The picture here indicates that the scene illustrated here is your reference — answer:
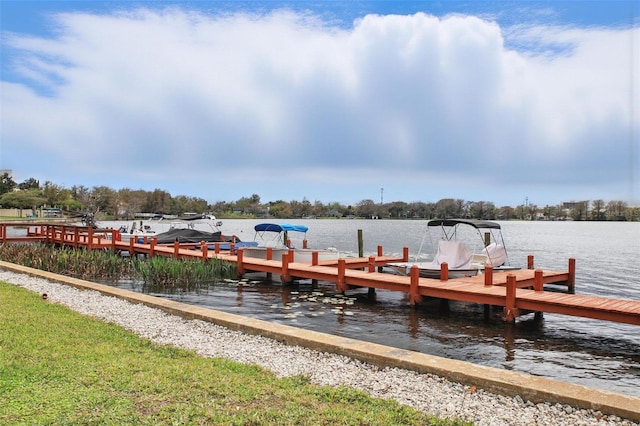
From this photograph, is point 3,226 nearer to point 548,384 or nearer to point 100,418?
point 100,418

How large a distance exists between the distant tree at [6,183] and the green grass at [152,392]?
381 feet

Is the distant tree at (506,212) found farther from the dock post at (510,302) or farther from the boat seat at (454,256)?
the dock post at (510,302)

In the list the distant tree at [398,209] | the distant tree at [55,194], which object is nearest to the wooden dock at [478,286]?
the distant tree at [398,209]

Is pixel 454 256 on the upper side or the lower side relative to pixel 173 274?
upper

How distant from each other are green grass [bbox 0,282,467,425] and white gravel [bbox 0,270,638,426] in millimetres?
359

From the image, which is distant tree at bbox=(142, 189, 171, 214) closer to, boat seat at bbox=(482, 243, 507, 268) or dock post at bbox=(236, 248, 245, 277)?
dock post at bbox=(236, 248, 245, 277)

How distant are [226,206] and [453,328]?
110498mm

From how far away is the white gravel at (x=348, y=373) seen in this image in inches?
196

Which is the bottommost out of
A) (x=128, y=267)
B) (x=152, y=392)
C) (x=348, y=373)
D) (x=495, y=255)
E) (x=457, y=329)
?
(x=457, y=329)

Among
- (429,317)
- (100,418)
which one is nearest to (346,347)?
(100,418)

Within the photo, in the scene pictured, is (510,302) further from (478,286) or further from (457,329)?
(478,286)

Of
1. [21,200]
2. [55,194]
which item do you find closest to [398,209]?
[55,194]

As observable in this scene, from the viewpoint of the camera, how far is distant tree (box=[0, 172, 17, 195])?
345 ft

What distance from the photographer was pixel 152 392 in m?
5.07
